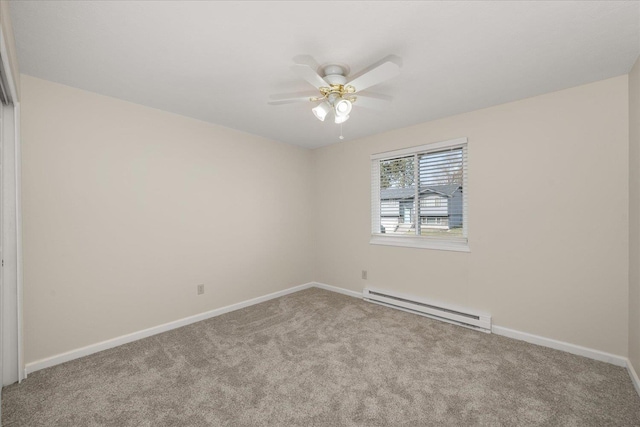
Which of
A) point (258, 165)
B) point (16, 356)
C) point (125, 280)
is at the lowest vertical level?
point (16, 356)

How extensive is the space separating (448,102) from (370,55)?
4.15 feet

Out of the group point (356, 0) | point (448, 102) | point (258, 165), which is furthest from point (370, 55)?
point (258, 165)

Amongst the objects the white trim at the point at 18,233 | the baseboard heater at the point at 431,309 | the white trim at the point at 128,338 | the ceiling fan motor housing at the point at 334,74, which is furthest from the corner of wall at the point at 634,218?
the white trim at the point at 18,233

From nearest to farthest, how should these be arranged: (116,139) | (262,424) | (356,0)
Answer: (356,0) < (262,424) < (116,139)

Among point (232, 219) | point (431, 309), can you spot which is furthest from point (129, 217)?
point (431, 309)

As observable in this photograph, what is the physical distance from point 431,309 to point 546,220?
4.97 feet

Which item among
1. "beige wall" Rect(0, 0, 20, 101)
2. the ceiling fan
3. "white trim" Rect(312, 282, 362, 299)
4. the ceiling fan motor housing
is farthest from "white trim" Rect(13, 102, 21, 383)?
"white trim" Rect(312, 282, 362, 299)

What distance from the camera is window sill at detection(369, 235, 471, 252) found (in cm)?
313

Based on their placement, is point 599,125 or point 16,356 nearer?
point 16,356

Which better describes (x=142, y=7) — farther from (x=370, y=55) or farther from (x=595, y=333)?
(x=595, y=333)

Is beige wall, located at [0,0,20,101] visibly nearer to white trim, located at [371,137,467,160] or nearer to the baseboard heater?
white trim, located at [371,137,467,160]

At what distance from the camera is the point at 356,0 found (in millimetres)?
1418

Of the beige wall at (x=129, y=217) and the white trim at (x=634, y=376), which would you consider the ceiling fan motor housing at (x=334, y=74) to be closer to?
the beige wall at (x=129, y=217)

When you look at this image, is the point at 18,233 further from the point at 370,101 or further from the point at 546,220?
the point at 546,220
